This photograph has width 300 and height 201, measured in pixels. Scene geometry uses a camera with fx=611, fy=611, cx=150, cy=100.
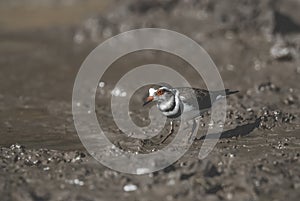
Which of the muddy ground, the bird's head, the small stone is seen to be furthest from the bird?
the small stone

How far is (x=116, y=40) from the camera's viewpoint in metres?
14.0

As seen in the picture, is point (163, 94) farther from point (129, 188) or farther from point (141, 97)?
point (141, 97)

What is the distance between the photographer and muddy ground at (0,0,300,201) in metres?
6.29

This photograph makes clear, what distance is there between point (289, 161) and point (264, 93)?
3.12 metres

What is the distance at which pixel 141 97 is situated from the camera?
10070 millimetres

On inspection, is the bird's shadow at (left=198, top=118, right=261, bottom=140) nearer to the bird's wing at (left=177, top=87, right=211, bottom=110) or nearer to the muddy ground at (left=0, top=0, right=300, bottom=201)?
the muddy ground at (left=0, top=0, right=300, bottom=201)

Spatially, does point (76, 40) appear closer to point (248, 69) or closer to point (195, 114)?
point (248, 69)

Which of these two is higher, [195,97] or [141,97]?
[141,97]

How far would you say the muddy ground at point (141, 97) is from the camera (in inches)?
248

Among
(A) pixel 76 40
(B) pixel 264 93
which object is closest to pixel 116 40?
(A) pixel 76 40

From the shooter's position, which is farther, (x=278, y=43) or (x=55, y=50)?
(x=55, y=50)

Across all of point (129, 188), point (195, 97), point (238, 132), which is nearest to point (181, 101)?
point (195, 97)

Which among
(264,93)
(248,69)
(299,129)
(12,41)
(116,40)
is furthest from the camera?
(12,41)

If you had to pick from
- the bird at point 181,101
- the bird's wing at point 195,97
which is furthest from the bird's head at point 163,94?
the bird's wing at point 195,97
